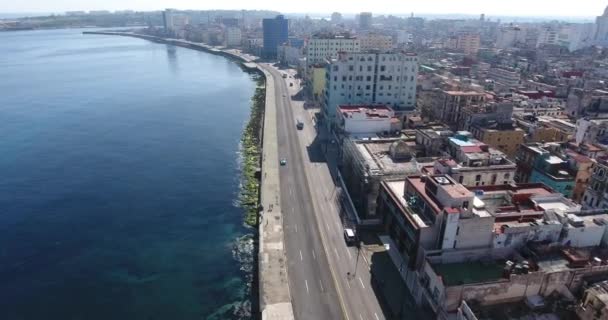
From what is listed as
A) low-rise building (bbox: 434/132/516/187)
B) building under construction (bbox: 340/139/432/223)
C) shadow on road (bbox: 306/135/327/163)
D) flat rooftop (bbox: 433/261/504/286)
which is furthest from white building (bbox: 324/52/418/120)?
flat rooftop (bbox: 433/261/504/286)

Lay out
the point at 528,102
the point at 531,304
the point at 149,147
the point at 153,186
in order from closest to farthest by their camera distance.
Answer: the point at 531,304, the point at 153,186, the point at 149,147, the point at 528,102

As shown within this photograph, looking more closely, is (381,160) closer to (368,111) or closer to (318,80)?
(368,111)

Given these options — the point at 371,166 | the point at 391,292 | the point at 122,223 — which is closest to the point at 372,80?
the point at 371,166

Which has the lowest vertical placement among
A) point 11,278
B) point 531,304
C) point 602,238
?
point 11,278

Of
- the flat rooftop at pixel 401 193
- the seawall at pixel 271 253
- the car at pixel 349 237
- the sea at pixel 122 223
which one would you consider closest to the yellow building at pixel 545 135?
the flat rooftop at pixel 401 193

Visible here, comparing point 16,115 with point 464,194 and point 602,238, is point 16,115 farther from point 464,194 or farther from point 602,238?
point 602,238

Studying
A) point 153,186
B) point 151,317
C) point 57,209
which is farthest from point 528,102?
point 57,209

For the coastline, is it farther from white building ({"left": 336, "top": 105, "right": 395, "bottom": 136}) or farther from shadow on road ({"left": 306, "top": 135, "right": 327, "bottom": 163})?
white building ({"left": 336, "top": 105, "right": 395, "bottom": 136})

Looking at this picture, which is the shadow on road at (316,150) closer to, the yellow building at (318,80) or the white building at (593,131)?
the yellow building at (318,80)
